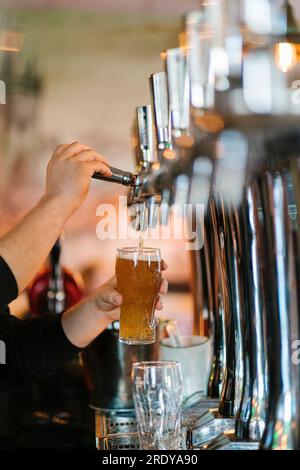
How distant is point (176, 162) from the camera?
169cm

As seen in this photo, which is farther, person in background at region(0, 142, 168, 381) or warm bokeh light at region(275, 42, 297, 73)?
warm bokeh light at region(275, 42, 297, 73)

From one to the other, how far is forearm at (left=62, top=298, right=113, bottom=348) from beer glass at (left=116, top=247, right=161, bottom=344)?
0.27m

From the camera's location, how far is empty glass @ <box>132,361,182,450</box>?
1423mm

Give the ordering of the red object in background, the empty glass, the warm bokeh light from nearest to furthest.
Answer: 1. the empty glass
2. the warm bokeh light
3. the red object in background

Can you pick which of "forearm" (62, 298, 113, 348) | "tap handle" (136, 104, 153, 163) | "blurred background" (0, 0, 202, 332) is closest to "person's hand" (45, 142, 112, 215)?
"tap handle" (136, 104, 153, 163)

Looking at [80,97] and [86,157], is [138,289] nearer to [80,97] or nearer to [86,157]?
[86,157]

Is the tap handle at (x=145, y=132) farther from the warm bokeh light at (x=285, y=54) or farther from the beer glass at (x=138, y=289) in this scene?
the warm bokeh light at (x=285, y=54)

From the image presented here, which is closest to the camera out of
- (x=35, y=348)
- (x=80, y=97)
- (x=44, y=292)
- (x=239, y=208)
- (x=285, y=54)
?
(x=239, y=208)

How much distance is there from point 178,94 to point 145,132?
4.6 inches

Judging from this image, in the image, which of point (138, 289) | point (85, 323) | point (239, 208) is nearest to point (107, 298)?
point (85, 323)

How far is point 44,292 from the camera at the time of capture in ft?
11.4

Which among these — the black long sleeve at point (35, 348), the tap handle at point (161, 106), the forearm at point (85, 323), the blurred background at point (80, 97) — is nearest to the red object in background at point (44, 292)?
the black long sleeve at point (35, 348)

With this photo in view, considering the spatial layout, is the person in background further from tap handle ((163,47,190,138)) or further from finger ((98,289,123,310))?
tap handle ((163,47,190,138))

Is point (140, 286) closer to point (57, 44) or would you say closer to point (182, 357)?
point (182, 357)
